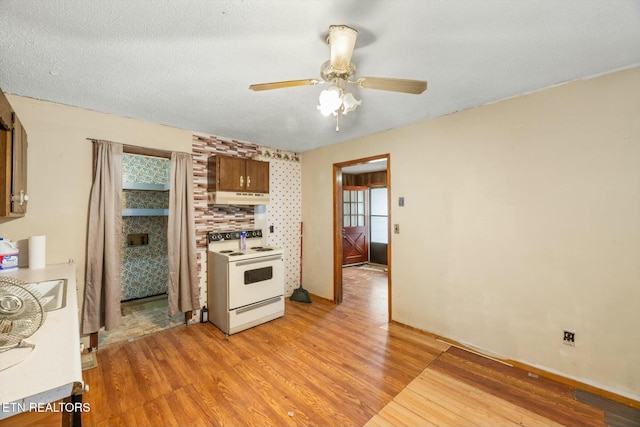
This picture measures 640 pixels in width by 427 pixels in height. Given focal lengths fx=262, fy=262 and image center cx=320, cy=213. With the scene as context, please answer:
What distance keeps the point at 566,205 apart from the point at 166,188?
16.0 feet

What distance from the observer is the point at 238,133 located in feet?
11.0

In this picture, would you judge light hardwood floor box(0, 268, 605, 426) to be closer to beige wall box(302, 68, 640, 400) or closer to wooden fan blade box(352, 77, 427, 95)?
beige wall box(302, 68, 640, 400)

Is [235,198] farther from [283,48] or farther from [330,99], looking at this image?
[330,99]

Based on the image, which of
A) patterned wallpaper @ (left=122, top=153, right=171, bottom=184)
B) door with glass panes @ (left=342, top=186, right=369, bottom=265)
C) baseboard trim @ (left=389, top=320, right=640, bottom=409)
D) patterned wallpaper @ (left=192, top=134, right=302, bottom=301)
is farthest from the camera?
door with glass panes @ (left=342, top=186, right=369, bottom=265)

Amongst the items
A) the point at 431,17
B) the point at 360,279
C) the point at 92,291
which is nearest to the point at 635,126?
the point at 431,17

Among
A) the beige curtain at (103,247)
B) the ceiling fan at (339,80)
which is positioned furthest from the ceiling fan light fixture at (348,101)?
the beige curtain at (103,247)

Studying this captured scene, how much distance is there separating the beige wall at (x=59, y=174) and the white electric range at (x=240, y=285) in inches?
49.1

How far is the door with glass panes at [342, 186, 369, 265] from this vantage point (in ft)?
21.0

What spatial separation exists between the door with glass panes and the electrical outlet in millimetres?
4430

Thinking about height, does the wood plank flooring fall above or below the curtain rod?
below

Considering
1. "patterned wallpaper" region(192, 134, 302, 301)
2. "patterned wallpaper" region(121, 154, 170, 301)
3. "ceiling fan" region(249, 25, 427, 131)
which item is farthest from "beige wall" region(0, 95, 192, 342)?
"ceiling fan" region(249, 25, 427, 131)

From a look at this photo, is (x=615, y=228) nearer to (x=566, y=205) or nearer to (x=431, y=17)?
(x=566, y=205)

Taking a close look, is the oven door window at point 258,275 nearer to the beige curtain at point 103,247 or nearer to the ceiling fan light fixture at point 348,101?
the beige curtain at point 103,247

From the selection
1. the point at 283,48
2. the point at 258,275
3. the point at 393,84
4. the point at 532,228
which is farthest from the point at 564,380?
the point at 283,48
